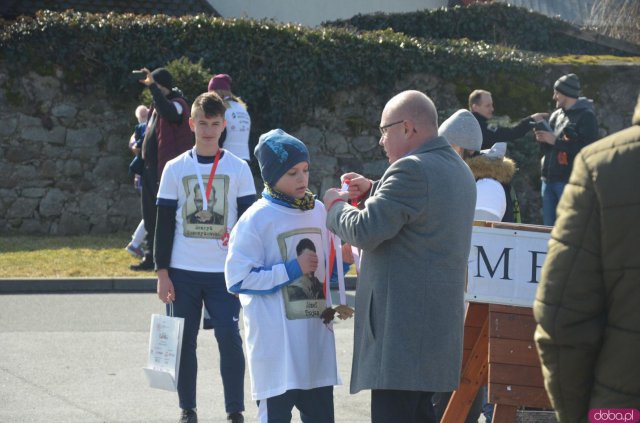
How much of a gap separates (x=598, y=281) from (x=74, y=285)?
869cm

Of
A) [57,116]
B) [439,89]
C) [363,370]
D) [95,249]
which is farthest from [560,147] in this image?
[363,370]

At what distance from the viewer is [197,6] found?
19312 millimetres

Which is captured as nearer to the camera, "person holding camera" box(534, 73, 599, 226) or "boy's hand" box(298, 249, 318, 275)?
"boy's hand" box(298, 249, 318, 275)

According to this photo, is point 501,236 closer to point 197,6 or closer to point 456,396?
point 456,396

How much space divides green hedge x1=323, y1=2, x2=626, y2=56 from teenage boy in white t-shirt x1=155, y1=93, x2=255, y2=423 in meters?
13.2

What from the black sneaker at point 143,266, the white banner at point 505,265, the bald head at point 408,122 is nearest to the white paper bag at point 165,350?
the white banner at point 505,265

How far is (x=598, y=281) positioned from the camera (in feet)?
9.64

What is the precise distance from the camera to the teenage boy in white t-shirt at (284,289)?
191 inches

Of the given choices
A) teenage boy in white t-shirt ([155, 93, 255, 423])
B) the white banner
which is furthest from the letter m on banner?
teenage boy in white t-shirt ([155, 93, 255, 423])

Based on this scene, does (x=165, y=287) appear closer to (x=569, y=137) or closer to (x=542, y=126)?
(x=542, y=126)

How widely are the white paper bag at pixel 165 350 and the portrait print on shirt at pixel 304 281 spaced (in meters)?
1.18

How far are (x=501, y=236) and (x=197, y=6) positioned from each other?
15013mm

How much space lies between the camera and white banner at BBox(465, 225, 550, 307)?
197 inches

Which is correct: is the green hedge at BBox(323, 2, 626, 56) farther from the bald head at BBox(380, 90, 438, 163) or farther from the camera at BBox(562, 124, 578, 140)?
the bald head at BBox(380, 90, 438, 163)
